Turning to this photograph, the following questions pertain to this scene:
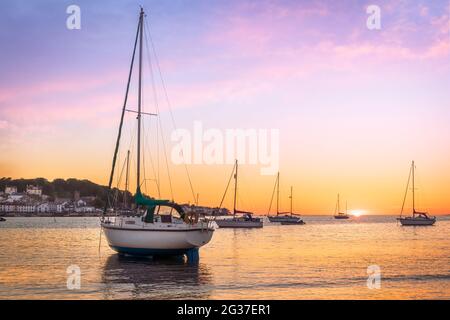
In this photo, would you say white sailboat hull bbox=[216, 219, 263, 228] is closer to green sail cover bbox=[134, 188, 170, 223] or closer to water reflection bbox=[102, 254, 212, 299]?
water reflection bbox=[102, 254, 212, 299]

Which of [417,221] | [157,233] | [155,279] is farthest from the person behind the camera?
[417,221]

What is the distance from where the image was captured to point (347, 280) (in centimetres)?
2970

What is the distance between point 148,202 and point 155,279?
9.13 m

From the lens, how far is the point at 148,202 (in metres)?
36.7

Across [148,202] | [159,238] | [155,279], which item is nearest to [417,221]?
[148,202]

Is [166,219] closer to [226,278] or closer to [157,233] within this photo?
[157,233]

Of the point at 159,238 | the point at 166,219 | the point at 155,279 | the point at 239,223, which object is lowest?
the point at 239,223

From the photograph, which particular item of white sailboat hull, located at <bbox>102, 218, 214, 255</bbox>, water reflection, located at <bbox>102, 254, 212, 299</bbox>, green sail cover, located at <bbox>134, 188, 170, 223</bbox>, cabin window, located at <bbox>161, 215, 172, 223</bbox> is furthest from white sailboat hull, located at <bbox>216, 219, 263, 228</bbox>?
cabin window, located at <bbox>161, 215, 172, 223</bbox>

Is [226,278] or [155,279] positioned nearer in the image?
[155,279]

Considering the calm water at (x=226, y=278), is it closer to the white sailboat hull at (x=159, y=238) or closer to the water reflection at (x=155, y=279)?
the water reflection at (x=155, y=279)

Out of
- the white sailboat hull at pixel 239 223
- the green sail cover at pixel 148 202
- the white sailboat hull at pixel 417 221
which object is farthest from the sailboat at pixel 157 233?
the white sailboat hull at pixel 417 221
